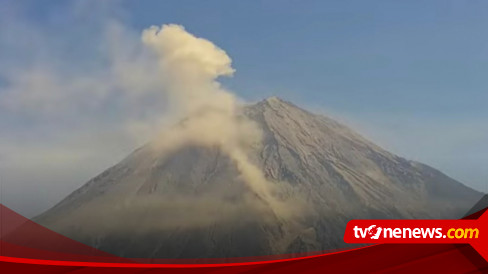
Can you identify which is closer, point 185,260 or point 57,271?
point 57,271

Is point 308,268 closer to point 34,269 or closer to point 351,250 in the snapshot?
point 351,250

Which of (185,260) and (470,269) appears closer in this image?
(470,269)

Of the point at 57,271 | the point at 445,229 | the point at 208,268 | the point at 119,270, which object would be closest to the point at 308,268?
the point at 208,268

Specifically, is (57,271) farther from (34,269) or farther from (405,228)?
(405,228)

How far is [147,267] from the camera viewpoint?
2081cm

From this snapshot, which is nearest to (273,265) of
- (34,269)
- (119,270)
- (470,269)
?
(119,270)

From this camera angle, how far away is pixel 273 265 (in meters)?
21.1

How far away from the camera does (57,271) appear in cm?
2023

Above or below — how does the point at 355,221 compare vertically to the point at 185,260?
above

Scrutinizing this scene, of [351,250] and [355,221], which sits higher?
[355,221]

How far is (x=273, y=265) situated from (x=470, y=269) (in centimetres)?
902

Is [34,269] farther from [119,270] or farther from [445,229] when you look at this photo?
[445,229]

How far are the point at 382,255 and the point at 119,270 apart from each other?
1287 centimetres

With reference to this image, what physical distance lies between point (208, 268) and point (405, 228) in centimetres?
1009
